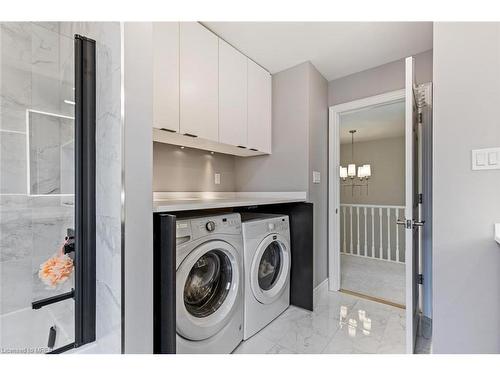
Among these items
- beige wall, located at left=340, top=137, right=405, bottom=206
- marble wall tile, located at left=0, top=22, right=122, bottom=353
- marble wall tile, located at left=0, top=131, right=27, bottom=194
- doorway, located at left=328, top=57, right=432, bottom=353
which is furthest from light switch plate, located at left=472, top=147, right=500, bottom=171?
beige wall, located at left=340, top=137, right=405, bottom=206

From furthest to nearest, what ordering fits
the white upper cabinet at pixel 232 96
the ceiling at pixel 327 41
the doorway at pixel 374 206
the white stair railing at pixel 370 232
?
the white stair railing at pixel 370 232 < the doorway at pixel 374 206 < the white upper cabinet at pixel 232 96 < the ceiling at pixel 327 41

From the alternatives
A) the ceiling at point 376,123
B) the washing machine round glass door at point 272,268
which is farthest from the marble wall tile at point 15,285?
the ceiling at point 376,123

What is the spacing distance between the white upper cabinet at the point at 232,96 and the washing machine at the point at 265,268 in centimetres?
71

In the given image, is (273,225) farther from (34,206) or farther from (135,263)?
(34,206)

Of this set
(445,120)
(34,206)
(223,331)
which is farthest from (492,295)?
(34,206)

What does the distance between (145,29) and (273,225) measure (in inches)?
56.8

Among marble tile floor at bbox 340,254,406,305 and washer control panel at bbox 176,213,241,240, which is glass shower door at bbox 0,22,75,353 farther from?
marble tile floor at bbox 340,254,406,305

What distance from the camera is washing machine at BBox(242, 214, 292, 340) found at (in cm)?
156

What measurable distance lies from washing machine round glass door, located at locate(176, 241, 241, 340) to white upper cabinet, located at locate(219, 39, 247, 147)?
95cm

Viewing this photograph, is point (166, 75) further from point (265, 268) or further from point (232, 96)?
point (265, 268)

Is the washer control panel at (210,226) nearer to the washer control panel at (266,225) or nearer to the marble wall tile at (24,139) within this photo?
the washer control panel at (266,225)

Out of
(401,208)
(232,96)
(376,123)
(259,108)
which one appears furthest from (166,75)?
(401,208)

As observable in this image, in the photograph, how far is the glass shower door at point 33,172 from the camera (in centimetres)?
134
